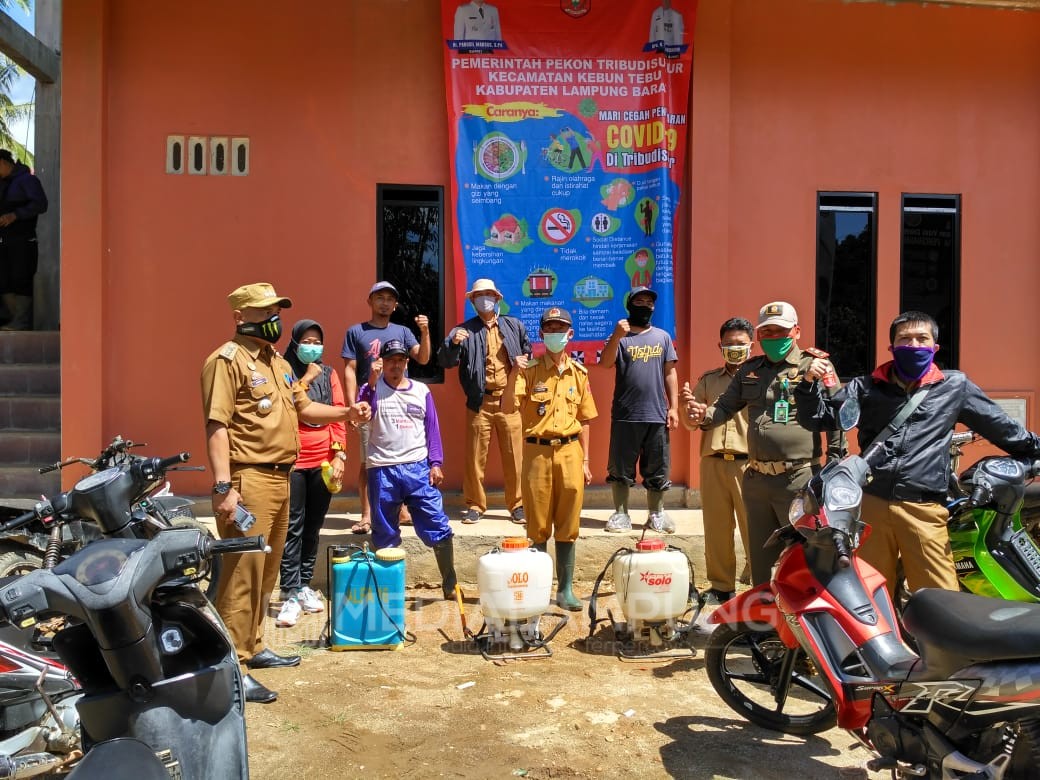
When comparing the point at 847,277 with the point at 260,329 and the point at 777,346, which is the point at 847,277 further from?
the point at 260,329

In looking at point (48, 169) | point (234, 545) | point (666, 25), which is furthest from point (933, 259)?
point (48, 169)

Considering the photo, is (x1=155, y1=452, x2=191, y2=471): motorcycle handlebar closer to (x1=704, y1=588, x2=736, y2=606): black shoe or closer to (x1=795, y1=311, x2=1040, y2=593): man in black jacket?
(x1=795, y1=311, x2=1040, y2=593): man in black jacket

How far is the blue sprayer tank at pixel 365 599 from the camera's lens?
5473mm

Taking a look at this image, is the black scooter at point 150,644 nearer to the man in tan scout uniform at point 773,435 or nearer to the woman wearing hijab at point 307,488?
the woman wearing hijab at point 307,488

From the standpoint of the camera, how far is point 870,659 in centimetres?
352

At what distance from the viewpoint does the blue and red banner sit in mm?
7758

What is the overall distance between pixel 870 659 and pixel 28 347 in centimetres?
855

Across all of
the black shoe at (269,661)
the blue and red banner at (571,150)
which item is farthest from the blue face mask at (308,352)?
the black shoe at (269,661)

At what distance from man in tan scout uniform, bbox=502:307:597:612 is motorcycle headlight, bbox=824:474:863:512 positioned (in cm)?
250

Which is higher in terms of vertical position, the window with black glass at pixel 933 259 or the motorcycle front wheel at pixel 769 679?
the window with black glass at pixel 933 259

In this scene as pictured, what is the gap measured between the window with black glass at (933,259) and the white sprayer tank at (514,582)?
5.23 m

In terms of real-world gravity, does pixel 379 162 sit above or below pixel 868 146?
below

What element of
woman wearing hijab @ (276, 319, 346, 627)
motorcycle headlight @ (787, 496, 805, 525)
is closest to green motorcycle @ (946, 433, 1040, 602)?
motorcycle headlight @ (787, 496, 805, 525)

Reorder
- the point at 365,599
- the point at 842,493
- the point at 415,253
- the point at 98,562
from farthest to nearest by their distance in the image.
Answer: the point at 415,253 → the point at 365,599 → the point at 842,493 → the point at 98,562
